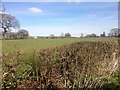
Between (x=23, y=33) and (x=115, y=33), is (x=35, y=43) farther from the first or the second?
(x=115, y=33)

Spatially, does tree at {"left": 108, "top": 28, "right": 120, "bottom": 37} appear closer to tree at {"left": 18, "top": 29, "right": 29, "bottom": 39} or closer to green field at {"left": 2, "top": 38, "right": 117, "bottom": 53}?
green field at {"left": 2, "top": 38, "right": 117, "bottom": 53}

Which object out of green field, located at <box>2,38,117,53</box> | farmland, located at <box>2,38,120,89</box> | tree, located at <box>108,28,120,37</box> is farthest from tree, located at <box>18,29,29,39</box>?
tree, located at <box>108,28,120,37</box>

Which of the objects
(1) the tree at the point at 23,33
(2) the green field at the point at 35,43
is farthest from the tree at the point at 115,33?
(1) the tree at the point at 23,33

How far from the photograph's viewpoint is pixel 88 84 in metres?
5.71

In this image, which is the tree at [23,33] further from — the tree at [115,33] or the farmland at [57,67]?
the tree at [115,33]

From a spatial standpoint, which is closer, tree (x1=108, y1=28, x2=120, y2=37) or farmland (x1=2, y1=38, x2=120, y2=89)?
farmland (x1=2, y1=38, x2=120, y2=89)

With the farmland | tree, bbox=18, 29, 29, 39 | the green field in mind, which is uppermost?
tree, bbox=18, 29, 29, 39

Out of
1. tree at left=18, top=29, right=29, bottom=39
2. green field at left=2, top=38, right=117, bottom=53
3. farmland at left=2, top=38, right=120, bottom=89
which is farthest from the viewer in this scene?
tree at left=18, top=29, right=29, bottom=39

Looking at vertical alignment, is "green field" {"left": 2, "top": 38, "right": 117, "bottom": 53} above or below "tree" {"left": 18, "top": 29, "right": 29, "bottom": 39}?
below

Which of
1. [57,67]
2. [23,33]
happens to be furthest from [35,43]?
[57,67]

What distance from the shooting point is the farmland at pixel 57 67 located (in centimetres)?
551

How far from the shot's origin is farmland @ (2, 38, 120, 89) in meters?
5.51

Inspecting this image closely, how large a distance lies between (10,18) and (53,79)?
223cm

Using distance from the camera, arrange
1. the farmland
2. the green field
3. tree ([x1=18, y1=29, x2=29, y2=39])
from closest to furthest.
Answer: the farmland < the green field < tree ([x1=18, y1=29, x2=29, y2=39])
